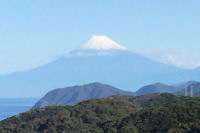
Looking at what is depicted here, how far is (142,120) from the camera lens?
8412cm

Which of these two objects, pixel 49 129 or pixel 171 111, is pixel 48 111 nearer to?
pixel 49 129

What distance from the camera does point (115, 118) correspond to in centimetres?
10594

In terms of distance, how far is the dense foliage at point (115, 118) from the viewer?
262 feet

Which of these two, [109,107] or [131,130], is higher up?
[109,107]

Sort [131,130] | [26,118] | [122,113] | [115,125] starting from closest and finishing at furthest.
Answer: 1. [131,130]
2. [115,125]
3. [122,113]
4. [26,118]

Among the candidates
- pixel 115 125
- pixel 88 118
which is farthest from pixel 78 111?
pixel 115 125

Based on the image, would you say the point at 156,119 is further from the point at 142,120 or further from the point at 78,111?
the point at 78,111

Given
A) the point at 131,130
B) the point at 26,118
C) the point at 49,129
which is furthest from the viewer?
the point at 26,118

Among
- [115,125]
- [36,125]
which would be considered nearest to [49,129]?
[36,125]

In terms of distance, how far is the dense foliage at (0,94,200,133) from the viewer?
262ft

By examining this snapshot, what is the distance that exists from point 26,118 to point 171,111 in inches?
1946

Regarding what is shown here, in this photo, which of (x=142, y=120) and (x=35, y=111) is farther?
(x=35, y=111)

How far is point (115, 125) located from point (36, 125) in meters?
30.2

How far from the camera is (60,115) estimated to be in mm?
112188
